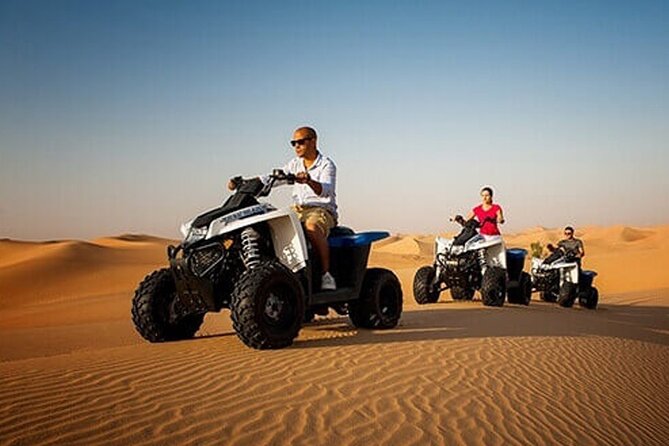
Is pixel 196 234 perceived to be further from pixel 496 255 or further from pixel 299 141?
pixel 496 255

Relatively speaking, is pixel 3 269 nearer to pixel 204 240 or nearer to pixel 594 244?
pixel 204 240

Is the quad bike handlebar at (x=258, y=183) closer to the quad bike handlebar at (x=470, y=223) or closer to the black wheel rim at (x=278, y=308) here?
the black wheel rim at (x=278, y=308)

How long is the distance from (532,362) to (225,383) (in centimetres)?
346

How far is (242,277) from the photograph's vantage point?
20.5ft

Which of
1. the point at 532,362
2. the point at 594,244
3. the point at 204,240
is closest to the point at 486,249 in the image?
the point at 532,362

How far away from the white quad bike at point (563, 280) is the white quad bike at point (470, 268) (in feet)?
6.76

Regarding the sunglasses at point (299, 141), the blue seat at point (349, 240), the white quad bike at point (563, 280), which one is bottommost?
the white quad bike at point (563, 280)

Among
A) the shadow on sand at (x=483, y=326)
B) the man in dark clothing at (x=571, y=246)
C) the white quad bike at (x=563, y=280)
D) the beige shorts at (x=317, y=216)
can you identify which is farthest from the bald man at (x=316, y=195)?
the man in dark clothing at (x=571, y=246)

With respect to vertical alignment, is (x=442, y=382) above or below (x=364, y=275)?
below

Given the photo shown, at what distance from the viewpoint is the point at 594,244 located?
5562 centimetres

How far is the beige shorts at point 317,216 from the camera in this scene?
7.41 metres

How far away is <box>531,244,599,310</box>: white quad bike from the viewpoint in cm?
1597

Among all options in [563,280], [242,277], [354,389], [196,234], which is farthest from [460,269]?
[354,389]

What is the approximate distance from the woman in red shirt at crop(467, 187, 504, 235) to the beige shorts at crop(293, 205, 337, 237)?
6.79 meters
